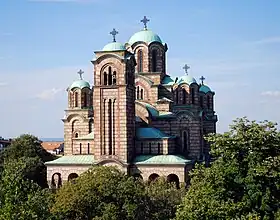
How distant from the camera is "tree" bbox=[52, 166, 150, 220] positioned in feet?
98.0

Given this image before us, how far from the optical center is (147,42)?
53.1 m

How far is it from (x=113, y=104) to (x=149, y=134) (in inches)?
161

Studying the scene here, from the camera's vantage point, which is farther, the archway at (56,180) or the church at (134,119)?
the archway at (56,180)

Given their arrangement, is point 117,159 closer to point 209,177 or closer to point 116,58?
→ point 116,58

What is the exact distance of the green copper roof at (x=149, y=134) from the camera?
154 ft

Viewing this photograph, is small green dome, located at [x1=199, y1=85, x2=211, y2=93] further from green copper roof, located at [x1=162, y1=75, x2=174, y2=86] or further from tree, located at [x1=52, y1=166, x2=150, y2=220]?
tree, located at [x1=52, y1=166, x2=150, y2=220]

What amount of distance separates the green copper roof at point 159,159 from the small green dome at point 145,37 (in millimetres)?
12207

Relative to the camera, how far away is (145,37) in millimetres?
53438

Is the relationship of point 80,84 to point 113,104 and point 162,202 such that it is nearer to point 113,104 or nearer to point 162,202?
point 113,104

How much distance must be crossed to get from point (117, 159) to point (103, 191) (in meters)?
14.4

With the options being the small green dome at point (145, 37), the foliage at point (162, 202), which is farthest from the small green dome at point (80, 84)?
the foliage at point (162, 202)

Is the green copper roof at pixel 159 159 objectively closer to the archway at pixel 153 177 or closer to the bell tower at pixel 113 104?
the bell tower at pixel 113 104

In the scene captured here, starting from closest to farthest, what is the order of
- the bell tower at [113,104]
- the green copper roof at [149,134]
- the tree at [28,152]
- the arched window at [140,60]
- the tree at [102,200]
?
the tree at [102,200]
the bell tower at [113,104]
the green copper roof at [149,134]
the tree at [28,152]
the arched window at [140,60]

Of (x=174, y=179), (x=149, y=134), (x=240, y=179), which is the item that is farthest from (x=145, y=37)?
(x=240, y=179)
